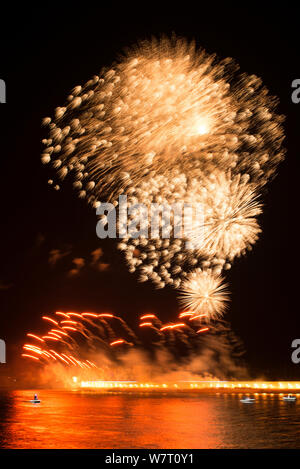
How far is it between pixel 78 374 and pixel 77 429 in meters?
71.2

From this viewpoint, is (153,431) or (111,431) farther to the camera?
(111,431)

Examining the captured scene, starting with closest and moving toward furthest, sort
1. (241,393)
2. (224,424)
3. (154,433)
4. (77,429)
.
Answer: (154,433)
(77,429)
(224,424)
(241,393)

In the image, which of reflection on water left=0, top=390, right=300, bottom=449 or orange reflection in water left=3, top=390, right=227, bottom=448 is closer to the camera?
orange reflection in water left=3, top=390, right=227, bottom=448

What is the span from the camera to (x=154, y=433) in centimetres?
2656

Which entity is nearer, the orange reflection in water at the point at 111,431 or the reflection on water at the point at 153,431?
the orange reflection in water at the point at 111,431

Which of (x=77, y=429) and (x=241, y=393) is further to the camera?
A: (x=241, y=393)
